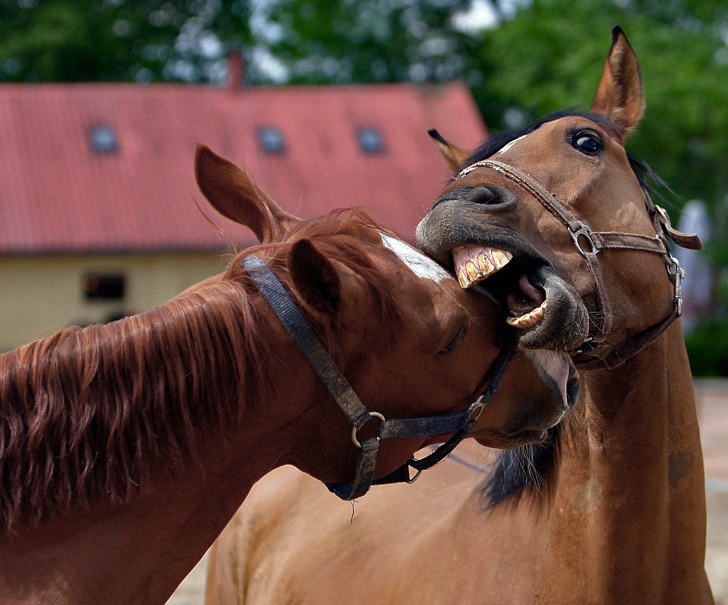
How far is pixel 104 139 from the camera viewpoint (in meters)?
24.2

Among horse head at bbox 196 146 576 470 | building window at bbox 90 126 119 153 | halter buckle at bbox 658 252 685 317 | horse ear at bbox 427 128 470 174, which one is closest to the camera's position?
horse head at bbox 196 146 576 470

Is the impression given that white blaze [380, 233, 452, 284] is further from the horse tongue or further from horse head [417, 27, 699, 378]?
the horse tongue

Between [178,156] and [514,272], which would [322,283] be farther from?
[178,156]

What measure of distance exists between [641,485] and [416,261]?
88 centimetres

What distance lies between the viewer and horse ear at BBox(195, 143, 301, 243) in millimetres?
2168

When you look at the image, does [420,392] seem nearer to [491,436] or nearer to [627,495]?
[491,436]

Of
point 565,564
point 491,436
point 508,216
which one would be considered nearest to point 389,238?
point 508,216

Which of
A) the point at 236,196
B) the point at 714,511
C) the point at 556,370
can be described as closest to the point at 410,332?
the point at 556,370

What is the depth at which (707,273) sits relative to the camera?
86.5ft

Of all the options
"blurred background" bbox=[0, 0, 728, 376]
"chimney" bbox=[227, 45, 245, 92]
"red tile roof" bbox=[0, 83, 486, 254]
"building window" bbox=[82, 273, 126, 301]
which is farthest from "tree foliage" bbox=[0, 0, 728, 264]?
"building window" bbox=[82, 273, 126, 301]

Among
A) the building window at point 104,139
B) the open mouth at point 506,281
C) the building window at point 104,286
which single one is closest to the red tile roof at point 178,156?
the building window at point 104,139

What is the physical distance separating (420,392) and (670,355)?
803 millimetres

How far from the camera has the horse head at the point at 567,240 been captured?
1.93 metres

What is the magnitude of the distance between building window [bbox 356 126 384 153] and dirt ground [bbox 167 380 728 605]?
13.5 m
